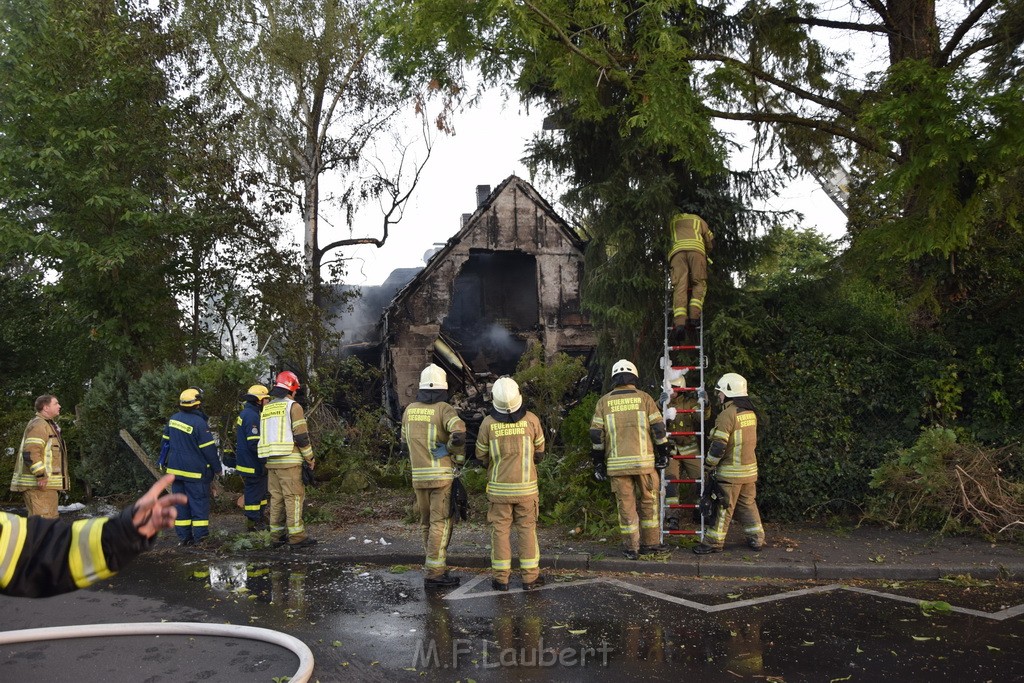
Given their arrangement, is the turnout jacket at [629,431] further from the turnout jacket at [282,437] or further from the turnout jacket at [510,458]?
the turnout jacket at [282,437]

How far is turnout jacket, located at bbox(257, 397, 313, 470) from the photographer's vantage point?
9.41m

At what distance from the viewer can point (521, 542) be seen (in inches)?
300

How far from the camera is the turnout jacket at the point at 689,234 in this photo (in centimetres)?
969

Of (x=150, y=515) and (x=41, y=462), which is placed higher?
(x=150, y=515)

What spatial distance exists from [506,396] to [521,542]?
135cm

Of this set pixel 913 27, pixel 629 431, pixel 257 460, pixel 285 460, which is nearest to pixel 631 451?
pixel 629 431

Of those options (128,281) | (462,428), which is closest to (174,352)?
(128,281)

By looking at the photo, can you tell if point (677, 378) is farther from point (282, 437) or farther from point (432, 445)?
point (282, 437)

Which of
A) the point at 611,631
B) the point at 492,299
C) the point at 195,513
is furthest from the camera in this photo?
the point at 492,299

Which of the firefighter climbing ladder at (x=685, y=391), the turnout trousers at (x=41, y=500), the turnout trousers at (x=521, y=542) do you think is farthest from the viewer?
the turnout trousers at (x=41, y=500)

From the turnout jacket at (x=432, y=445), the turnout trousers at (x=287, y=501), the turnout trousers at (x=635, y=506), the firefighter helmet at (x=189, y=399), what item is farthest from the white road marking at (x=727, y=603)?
the firefighter helmet at (x=189, y=399)

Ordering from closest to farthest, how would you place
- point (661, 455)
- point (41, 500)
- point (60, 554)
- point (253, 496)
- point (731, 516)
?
1. point (60, 554)
2. point (661, 455)
3. point (731, 516)
4. point (41, 500)
5. point (253, 496)

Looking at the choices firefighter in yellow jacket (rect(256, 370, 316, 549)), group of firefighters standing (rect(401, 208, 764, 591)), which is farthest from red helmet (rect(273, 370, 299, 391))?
group of firefighters standing (rect(401, 208, 764, 591))

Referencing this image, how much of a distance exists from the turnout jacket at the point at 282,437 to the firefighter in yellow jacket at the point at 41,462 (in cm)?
239
